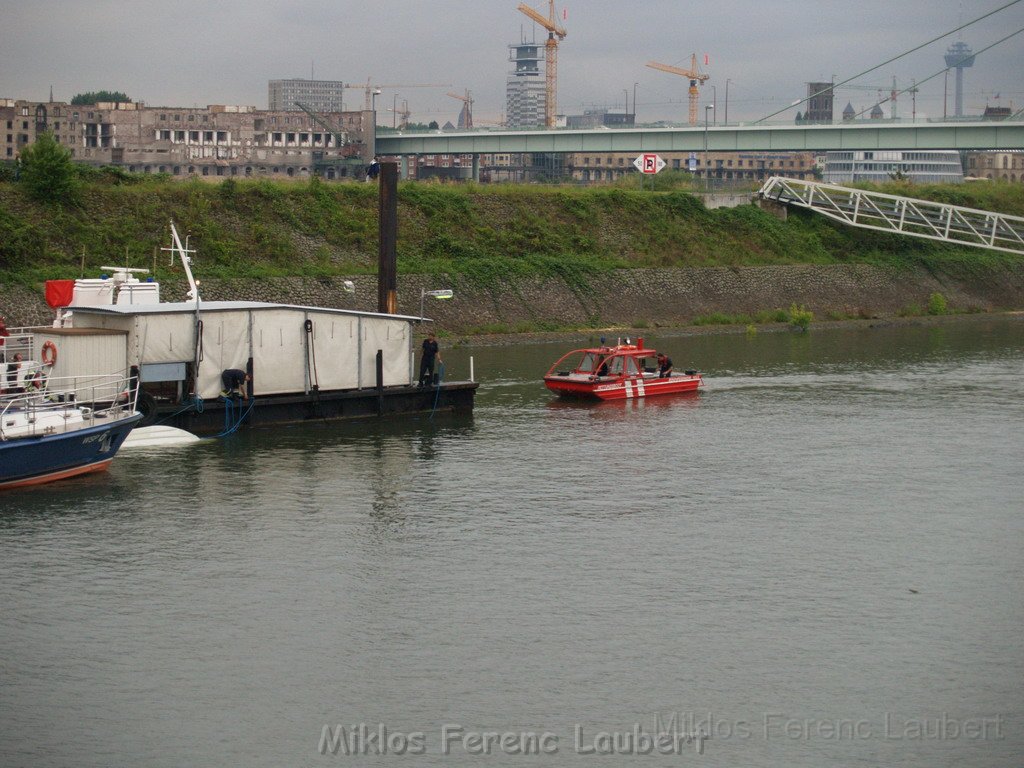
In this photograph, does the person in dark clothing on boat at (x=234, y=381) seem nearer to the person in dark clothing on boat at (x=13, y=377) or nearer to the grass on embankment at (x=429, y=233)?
the person in dark clothing on boat at (x=13, y=377)

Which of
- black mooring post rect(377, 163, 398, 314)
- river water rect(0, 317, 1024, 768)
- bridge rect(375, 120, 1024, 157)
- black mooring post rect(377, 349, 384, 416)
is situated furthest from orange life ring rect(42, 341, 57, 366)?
bridge rect(375, 120, 1024, 157)

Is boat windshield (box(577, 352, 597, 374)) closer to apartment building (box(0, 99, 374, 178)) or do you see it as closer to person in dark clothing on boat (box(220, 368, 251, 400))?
person in dark clothing on boat (box(220, 368, 251, 400))

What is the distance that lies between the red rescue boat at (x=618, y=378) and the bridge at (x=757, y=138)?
192ft

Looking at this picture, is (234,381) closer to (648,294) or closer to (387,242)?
(387,242)

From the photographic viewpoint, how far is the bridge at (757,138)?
325 ft

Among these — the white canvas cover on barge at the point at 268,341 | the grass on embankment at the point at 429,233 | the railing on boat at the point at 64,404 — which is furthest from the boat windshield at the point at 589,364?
the grass on embankment at the point at 429,233

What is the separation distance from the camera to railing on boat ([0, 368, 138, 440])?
30.9 meters

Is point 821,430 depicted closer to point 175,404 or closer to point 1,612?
point 175,404

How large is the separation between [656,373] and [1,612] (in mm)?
29965

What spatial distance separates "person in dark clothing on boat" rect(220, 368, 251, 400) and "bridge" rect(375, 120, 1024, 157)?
7175cm

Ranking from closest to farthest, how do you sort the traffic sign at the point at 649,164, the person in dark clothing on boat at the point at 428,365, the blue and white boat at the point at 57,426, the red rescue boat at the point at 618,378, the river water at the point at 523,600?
1. the river water at the point at 523,600
2. the blue and white boat at the point at 57,426
3. the person in dark clothing on boat at the point at 428,365
4. the red rescue boat at the point at 618,378
5. the traffic sign at the point at 649,164

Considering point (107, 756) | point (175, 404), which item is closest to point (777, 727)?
point (107, 756)

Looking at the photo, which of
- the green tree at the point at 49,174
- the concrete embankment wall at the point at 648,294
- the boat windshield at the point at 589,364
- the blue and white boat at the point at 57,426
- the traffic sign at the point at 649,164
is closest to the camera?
the blue and white boat at the point at 57,426

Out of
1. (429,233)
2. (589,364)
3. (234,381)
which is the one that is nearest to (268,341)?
(234,381)
